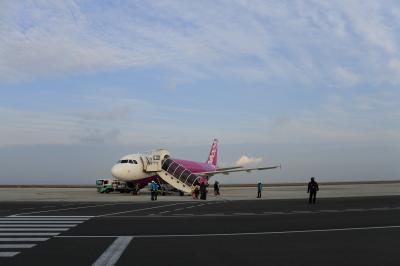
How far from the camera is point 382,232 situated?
51.0 ft

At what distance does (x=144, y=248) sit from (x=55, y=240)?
3.08 meters

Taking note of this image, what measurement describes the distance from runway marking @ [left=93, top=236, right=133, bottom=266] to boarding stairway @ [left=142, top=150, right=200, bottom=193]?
109ft

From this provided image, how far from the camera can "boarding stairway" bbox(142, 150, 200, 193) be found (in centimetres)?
4753

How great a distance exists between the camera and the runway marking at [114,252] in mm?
10234

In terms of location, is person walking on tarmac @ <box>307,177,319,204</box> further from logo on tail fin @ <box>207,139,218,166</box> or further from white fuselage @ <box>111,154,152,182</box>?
logo on tail fin @ <box>207,139,218,166</box>

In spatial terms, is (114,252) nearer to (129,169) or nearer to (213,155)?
(129,169)

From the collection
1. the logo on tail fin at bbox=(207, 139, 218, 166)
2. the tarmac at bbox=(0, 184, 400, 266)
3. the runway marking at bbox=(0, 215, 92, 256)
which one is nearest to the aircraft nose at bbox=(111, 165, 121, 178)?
the runway marking at bbox=(0, 215, 92, 256)

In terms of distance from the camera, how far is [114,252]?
11602mm

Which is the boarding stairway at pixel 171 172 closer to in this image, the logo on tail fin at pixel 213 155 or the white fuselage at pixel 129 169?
the white fuselage at pixel 129 169

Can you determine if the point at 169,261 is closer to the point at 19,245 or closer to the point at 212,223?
the point at 19,245

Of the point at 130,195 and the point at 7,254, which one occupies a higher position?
the point at 130,195

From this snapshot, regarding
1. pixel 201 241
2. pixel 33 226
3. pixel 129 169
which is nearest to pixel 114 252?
pixel 201 241

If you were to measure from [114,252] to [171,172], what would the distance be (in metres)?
36.8

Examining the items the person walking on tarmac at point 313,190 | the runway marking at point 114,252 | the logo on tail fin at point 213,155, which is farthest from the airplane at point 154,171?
the runway marking at point 114,252
